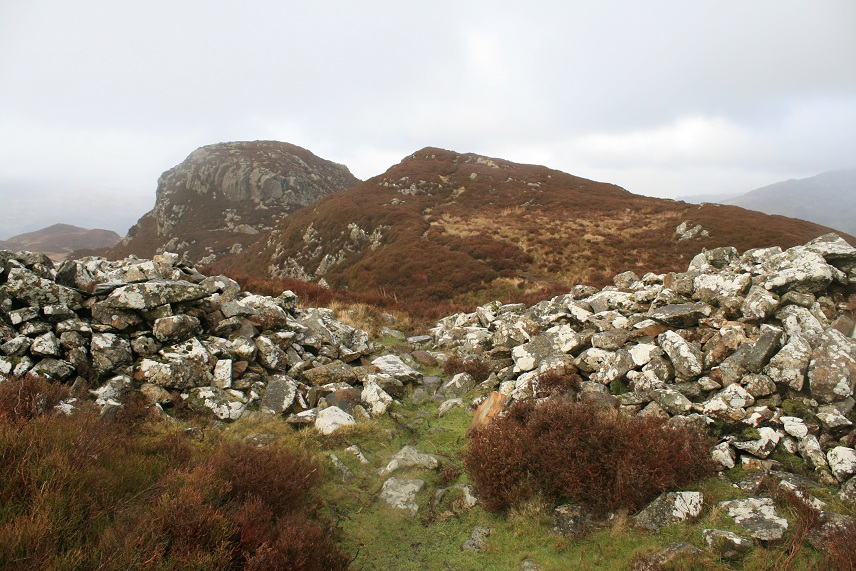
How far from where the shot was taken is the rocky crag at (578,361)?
17.1 feet

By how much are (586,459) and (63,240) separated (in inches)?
7016

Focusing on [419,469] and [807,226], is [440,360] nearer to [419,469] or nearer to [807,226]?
[419,469]

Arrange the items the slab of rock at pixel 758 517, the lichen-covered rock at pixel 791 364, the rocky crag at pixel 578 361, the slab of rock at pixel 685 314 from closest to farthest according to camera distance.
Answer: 1. the slab of rock at pixel 758 517
2. the rocky crag at pixel 578 361
3. the lichen-covered rock at pixel 791 364
4. the slab of rock at pixel 685 314

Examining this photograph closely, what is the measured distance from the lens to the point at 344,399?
29.4ft

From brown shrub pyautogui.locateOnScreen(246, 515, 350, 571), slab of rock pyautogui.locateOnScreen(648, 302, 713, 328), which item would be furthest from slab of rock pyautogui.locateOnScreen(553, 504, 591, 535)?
slab of rock pyautogui.locateOnScreen(648, 302, 713, 328)

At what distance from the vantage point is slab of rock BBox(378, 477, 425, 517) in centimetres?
573

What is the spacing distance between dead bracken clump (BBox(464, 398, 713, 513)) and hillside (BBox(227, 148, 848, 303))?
790 inches

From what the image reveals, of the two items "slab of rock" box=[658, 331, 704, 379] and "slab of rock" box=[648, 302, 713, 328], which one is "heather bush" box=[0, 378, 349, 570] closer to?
"slab of rock" box=[658, 331, 704, 379]

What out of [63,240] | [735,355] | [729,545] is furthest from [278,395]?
[63,240]

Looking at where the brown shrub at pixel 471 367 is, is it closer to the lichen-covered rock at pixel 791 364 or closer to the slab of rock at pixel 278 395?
the slab of rock at pixel 278 395

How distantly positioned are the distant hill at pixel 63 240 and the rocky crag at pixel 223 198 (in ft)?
153

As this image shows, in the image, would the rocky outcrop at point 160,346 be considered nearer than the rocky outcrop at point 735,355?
No

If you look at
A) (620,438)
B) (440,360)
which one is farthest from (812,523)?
(440,360)

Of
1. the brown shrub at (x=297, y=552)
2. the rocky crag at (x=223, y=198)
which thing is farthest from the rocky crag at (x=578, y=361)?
the rocky crag at (x=223, y=198)
